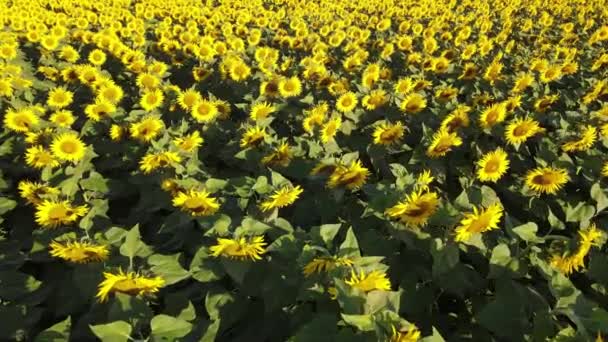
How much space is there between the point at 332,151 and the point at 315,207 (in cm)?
79

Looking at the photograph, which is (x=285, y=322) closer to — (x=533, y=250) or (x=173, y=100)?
(x=533, y=250)

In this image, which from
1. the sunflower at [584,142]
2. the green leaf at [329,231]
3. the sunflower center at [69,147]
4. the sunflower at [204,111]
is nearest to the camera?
the green leaf at [329,231]

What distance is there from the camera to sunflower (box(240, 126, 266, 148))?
16.2 ft

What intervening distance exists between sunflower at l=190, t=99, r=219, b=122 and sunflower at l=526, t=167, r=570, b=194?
3720mm

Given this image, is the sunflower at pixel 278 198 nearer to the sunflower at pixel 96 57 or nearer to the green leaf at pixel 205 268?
the green leaf at pixel 205 268

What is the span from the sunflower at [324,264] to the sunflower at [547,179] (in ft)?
8.00

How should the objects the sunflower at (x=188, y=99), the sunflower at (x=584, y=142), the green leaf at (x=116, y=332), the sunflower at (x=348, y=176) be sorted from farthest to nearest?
the sunflower at (x=188, y=99), the sunflower at (x=584, y=142), the sunflower at (x=348, y=176), the green leaf at (x=116, y=332)

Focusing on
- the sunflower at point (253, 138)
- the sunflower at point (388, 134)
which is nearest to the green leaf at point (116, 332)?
the sunflower at point (253, 138)

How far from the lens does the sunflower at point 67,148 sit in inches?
191

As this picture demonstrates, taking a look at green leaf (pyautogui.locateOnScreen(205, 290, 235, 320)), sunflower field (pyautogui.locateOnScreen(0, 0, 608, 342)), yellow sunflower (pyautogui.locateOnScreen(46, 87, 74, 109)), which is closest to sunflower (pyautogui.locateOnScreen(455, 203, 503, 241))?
sunflower field (pyautogui.locateOnScreen(0, 0, 608, 342))

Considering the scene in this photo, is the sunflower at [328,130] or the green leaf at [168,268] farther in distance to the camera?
the sunflower at [328,130]

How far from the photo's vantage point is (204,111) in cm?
604

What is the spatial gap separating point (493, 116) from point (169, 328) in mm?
4031

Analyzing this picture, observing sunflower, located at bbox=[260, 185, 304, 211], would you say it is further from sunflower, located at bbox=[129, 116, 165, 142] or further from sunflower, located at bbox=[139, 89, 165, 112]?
sunflower, located at bbox=[139, 89, 165, 112]
